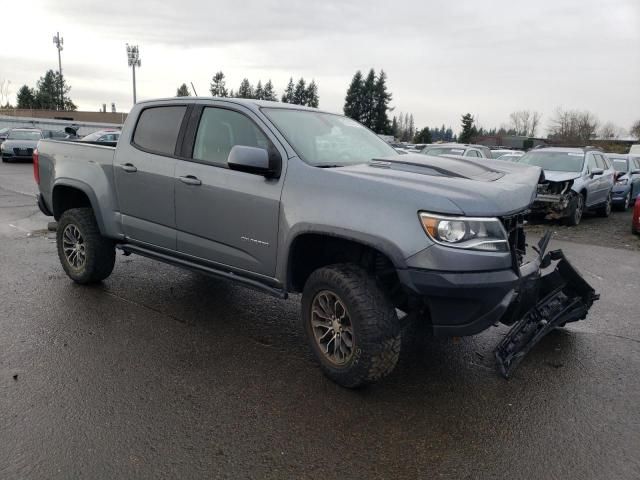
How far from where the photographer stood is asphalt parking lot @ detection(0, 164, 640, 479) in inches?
109

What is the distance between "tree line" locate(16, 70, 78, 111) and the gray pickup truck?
286 ft

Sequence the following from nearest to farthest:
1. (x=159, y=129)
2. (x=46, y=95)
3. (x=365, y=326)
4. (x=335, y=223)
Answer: (x=365, y=326), (x=335, y=223), (x=159, y=129), (x=46, y=95)

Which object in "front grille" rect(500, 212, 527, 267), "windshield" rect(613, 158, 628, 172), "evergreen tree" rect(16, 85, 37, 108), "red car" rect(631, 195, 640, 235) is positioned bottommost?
"red car" rect(631, 195, 640, 235)

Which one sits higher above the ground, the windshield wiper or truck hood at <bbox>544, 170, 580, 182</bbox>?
the windshield wiper

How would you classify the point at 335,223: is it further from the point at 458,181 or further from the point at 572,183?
the point at 572,183

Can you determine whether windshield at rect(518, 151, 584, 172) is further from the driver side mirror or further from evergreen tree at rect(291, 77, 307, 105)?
evergreen tree at rect(291, 77, 307, 105)

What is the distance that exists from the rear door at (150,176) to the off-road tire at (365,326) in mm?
1842

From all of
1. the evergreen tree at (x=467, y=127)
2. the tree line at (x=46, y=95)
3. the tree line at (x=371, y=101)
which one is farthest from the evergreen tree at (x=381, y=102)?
the tree line at (x=46, y=95)

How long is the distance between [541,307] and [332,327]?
172 centimetres

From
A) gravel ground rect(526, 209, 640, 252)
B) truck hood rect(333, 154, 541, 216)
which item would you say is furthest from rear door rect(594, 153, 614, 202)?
truck hood rect(333, 154, 541, 216)

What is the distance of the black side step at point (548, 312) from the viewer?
12.3 ft

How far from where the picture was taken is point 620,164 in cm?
1627

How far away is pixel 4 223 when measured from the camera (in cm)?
930

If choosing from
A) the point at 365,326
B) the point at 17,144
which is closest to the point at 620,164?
the point at 365,326
